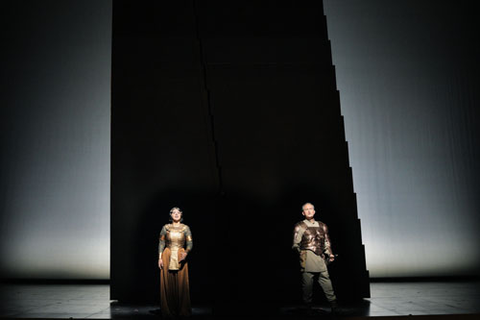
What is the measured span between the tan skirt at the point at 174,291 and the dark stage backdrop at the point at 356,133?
393 centimetres

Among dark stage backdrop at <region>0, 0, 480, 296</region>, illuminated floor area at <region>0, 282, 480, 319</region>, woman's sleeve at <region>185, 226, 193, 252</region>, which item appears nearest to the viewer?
illuminated floor area at <region>0, 282, 480, 319</region>

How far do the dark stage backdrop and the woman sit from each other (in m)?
3.93

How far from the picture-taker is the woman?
15.2 feet

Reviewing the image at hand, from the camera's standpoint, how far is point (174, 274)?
4.72 m

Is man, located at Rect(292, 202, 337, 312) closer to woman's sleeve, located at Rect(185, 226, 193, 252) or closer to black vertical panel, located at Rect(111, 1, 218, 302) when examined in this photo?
woman's sleeve, located at Rect(185, 226, 193, 252)

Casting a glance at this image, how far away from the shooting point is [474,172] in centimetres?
814

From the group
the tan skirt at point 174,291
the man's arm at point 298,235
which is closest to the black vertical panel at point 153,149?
the tan skirt at point 174,291

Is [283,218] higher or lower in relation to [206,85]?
lower

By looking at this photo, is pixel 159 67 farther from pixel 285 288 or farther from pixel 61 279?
pixel 61 279

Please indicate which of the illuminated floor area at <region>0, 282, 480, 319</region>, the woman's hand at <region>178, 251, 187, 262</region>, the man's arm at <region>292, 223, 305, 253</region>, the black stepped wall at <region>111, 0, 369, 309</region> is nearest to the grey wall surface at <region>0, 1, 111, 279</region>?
the illuminated floor area at <region>0, 282, 480, 319</region>

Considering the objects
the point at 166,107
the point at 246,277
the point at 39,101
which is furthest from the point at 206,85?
the point at 39,101

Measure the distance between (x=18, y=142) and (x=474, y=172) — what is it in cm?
962

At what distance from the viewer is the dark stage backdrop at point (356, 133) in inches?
317

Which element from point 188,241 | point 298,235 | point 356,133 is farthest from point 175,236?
point 356,133
